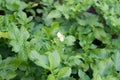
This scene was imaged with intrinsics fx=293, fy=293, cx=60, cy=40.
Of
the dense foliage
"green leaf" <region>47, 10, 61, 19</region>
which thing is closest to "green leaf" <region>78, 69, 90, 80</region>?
the dense foliage

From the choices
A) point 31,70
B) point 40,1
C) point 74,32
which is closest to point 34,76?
point 31,70

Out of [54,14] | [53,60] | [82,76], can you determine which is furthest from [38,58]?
[54,14]

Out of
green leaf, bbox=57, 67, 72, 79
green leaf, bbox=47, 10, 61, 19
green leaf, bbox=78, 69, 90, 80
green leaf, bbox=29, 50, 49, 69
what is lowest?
green leaf, bbox=78, 69, 90, 80

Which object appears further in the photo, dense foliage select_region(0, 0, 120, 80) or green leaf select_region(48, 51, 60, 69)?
dense foliage select_region(0, 0, 120, 80)

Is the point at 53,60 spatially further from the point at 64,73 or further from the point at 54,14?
the point at 54,14

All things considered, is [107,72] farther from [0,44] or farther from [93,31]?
[0,44]

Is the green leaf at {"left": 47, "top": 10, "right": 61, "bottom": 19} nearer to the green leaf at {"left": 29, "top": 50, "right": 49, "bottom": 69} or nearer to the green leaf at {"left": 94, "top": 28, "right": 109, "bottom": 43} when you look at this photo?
the green leaf at {"left": 94, "top": 28, "right": 109, "bottom": 43}

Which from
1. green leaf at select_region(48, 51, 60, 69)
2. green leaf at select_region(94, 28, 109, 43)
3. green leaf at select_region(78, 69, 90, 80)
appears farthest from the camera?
green leaf at select_region(94, 28, 109, 43)

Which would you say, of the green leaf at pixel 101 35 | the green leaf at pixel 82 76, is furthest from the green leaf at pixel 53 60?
the green leaf at pixel 101 35
